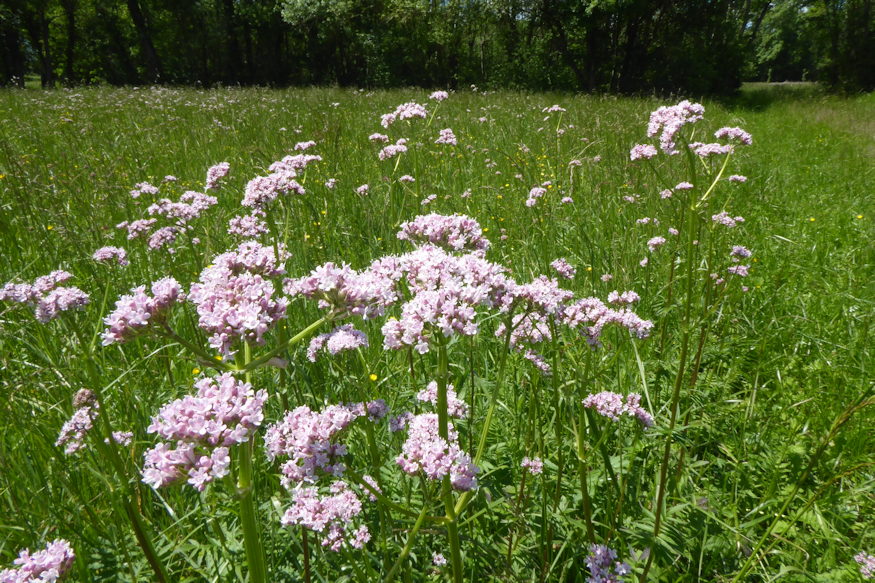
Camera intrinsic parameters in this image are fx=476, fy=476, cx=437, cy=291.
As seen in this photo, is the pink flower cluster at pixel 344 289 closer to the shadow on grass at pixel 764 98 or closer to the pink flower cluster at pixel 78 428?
the pink flower cluster at pixel 78 428

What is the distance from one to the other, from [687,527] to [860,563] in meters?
0.60

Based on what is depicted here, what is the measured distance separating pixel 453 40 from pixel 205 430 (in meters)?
36.0

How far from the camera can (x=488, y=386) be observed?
8.09 ft

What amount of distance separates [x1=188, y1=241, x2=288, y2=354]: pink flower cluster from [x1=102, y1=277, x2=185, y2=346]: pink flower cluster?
0.08 metres

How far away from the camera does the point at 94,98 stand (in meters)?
11.7

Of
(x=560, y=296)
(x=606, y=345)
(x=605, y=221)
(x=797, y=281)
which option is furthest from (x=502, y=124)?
(x=560, y=296)

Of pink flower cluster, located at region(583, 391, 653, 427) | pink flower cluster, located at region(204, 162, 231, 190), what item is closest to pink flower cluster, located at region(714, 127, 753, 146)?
pink flower cluster, located at region(583, 391, 653, 427)

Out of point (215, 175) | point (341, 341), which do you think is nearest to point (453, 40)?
point (215, 175)

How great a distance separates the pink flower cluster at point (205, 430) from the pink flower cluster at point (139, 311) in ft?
0.98

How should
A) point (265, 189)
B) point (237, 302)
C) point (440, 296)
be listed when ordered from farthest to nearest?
point (265, 189) < point (440, 296) < point (237, 302)

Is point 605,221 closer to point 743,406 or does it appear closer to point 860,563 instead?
point 743,406

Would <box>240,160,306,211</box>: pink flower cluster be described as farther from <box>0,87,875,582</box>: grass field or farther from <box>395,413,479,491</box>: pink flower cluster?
<box>395,413,479,491</box>: pink flower cluster

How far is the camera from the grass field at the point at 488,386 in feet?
5.44

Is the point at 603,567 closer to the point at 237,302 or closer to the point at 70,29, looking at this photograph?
the point at 237,302
